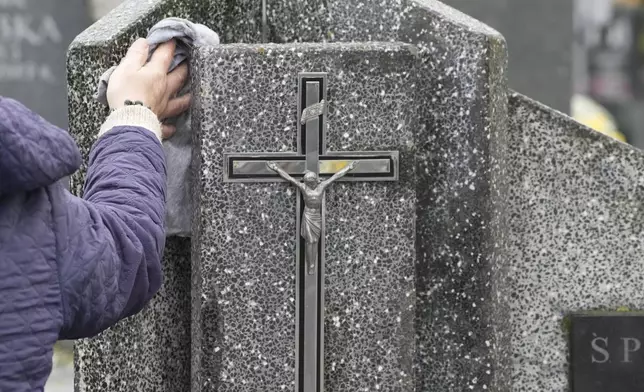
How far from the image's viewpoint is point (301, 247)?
9.14ft

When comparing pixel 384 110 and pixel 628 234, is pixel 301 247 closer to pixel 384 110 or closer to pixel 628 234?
pixel 384 110

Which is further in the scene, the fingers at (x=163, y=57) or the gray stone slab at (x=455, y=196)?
the gray stone slab at (x=455, y=196)

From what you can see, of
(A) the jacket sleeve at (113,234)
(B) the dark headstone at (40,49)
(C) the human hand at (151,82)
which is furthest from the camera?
(B) the dark headstone at (40,49)

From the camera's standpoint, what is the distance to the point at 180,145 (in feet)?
9.59

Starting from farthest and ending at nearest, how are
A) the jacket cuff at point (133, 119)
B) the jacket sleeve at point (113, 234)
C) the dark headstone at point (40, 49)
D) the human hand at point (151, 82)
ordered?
the dark headstone at point (40, 49) < the human hand at point (151, 82) < the jacket cuff at point (133, 119) < the jacket sleeve at point (113, 234)

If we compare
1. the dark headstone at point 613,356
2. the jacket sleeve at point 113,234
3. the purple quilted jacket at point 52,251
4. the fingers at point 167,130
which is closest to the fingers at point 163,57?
the fingers at point 167,130

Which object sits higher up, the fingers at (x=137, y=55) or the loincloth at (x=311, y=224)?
the fingers at (x=137, y=55)

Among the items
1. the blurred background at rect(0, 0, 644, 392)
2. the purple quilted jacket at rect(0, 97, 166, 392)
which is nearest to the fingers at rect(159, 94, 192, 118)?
the purple quilted jacket at rect(0, 97, 166, 392)

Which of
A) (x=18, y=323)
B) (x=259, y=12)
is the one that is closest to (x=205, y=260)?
(x=259, y=12)

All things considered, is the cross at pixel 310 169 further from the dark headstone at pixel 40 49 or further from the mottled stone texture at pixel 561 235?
the dark headstone at pixel 40 49

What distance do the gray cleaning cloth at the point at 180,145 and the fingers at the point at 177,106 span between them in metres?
0.03

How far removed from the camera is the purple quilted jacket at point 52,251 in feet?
5.69

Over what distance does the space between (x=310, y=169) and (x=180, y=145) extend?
0.37 meters

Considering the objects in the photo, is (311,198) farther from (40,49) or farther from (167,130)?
(40,49)
